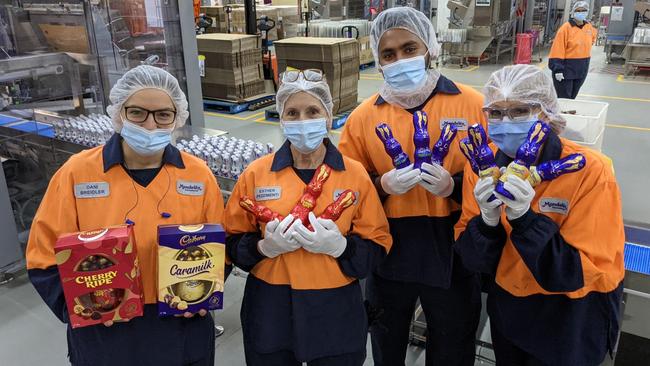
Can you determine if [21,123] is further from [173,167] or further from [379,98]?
[379,98]

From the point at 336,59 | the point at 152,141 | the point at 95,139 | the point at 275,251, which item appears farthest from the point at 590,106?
the point at 336,59

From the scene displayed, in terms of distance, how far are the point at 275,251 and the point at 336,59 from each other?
635 cm

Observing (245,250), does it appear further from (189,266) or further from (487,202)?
(487,202)

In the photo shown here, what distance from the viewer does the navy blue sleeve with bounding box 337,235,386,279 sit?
1.92 metres

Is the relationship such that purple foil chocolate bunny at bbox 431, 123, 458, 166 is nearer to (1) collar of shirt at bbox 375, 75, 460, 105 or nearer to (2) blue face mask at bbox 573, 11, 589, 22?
(1) collar of shirt at bbox 375, 75, 460, 105

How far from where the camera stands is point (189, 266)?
5.77ft

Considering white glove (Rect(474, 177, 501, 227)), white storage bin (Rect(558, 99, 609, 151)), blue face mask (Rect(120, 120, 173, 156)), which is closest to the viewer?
white glove (Rect(474, 177, 501, 227))

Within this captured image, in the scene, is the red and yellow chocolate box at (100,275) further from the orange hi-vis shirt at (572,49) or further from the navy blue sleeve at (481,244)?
the orange hi-vis shirt at (572,49)

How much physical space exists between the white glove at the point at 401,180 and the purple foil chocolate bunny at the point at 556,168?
0.49m

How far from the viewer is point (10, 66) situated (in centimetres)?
422

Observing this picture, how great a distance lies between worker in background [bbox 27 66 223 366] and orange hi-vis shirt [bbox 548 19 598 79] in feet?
24.4

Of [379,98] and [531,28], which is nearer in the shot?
[379,98]

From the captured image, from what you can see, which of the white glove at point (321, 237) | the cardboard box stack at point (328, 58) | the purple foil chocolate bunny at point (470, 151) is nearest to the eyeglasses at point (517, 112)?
the purple foil chocolate bunny at point (470, 151)

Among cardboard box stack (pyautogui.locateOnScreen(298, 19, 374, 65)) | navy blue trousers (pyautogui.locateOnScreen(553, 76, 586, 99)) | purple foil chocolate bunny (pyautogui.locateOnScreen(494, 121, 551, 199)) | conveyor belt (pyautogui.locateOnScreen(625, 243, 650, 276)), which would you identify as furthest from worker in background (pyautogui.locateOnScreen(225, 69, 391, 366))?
cardboard box stack (pyautogui.locateOnScreen(298, 19, 374, 65))
